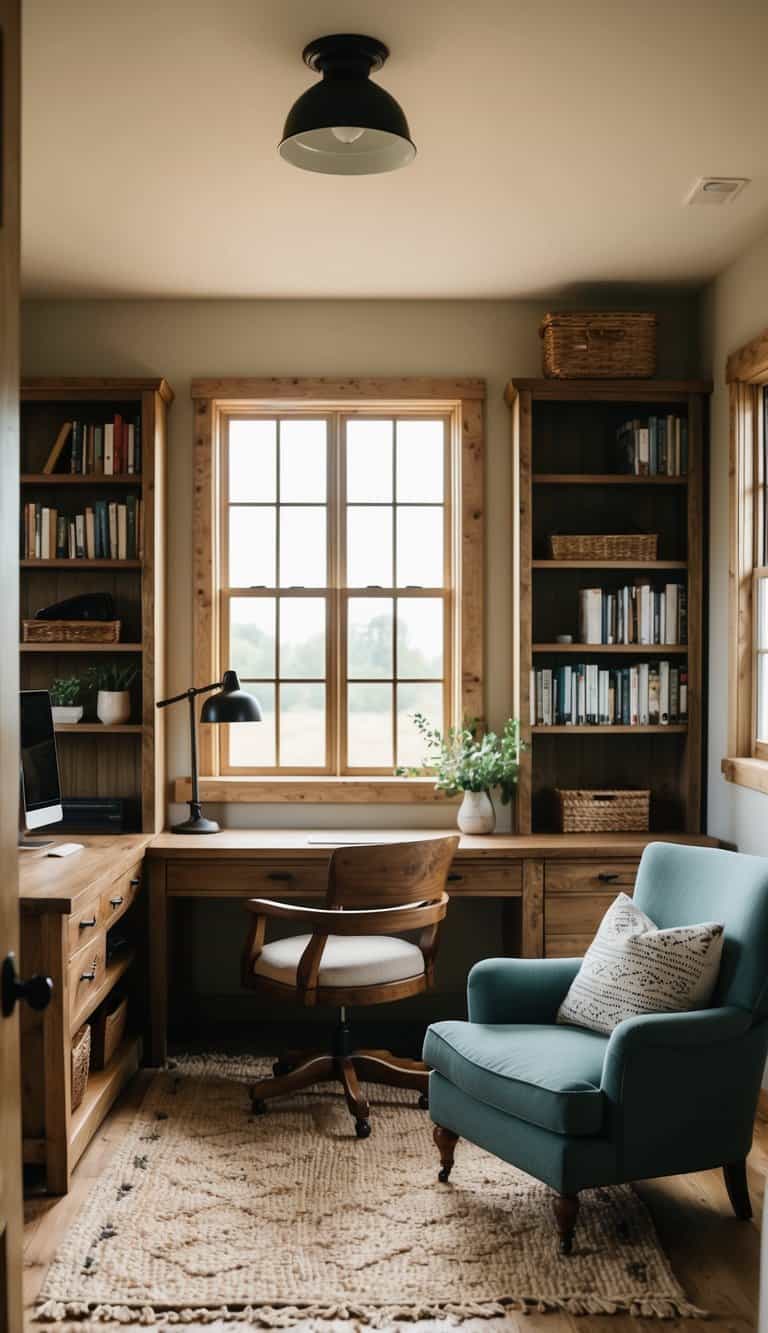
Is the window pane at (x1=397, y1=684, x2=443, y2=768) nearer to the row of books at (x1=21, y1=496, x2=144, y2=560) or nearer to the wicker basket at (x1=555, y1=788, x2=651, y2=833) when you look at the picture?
the wicker basket at (x1=555, y1=788, x2=651, y2=833)

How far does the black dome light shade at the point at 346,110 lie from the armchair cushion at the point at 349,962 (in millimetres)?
2261

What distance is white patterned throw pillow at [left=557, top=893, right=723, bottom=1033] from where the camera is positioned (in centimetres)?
294

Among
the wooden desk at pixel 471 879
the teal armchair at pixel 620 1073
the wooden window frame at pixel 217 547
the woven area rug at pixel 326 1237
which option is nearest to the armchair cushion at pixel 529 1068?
the teal armchair at pixel 620 1073

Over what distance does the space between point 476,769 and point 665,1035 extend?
170cm

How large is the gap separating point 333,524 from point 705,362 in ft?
5.35

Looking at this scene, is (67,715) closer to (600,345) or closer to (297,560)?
(297,560)

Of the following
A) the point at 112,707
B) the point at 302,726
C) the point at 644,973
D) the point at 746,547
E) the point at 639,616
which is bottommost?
the point at 644,973

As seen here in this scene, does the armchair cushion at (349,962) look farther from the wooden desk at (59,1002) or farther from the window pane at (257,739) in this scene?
the window pane at (257,739)

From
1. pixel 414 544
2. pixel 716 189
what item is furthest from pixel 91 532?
pixel 716 189

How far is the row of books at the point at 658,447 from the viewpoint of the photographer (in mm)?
4453

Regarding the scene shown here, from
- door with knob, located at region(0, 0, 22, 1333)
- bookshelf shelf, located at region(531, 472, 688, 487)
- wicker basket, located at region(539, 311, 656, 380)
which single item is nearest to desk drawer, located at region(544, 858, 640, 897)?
bookshelf shelf, located at region(531, 472, 688, 487)

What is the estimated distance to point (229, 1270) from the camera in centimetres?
271

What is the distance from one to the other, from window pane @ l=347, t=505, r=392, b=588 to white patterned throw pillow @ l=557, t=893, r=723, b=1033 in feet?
6.67

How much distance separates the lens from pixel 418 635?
4770 millimetres
